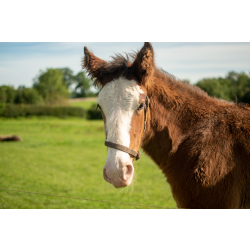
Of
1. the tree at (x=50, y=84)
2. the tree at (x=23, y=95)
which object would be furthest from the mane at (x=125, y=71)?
the tree at (x=50, y=84)

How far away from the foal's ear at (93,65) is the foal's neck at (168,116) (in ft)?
2.40

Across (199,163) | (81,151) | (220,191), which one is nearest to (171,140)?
(199,163)

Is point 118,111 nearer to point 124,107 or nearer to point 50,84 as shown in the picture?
point 124,107

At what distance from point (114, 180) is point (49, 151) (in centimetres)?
1359

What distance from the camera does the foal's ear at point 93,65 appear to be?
8.60 ft

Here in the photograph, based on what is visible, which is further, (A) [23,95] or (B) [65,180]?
(A) [23,95]

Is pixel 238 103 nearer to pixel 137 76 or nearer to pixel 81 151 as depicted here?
pixel 137 76

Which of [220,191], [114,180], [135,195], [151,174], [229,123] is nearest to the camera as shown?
[114,180]

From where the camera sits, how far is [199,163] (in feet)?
7.37

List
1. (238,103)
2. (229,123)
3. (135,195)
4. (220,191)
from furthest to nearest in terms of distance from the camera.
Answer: (135,195) < (238,103) < (229,123) < (220,191)

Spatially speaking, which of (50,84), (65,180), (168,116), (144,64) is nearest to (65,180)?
(65,180)

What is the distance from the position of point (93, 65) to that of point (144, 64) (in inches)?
32.0

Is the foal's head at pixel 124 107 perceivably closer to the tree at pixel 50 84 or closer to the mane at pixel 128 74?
the mane at pixel 128 74

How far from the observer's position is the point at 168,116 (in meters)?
2.53
